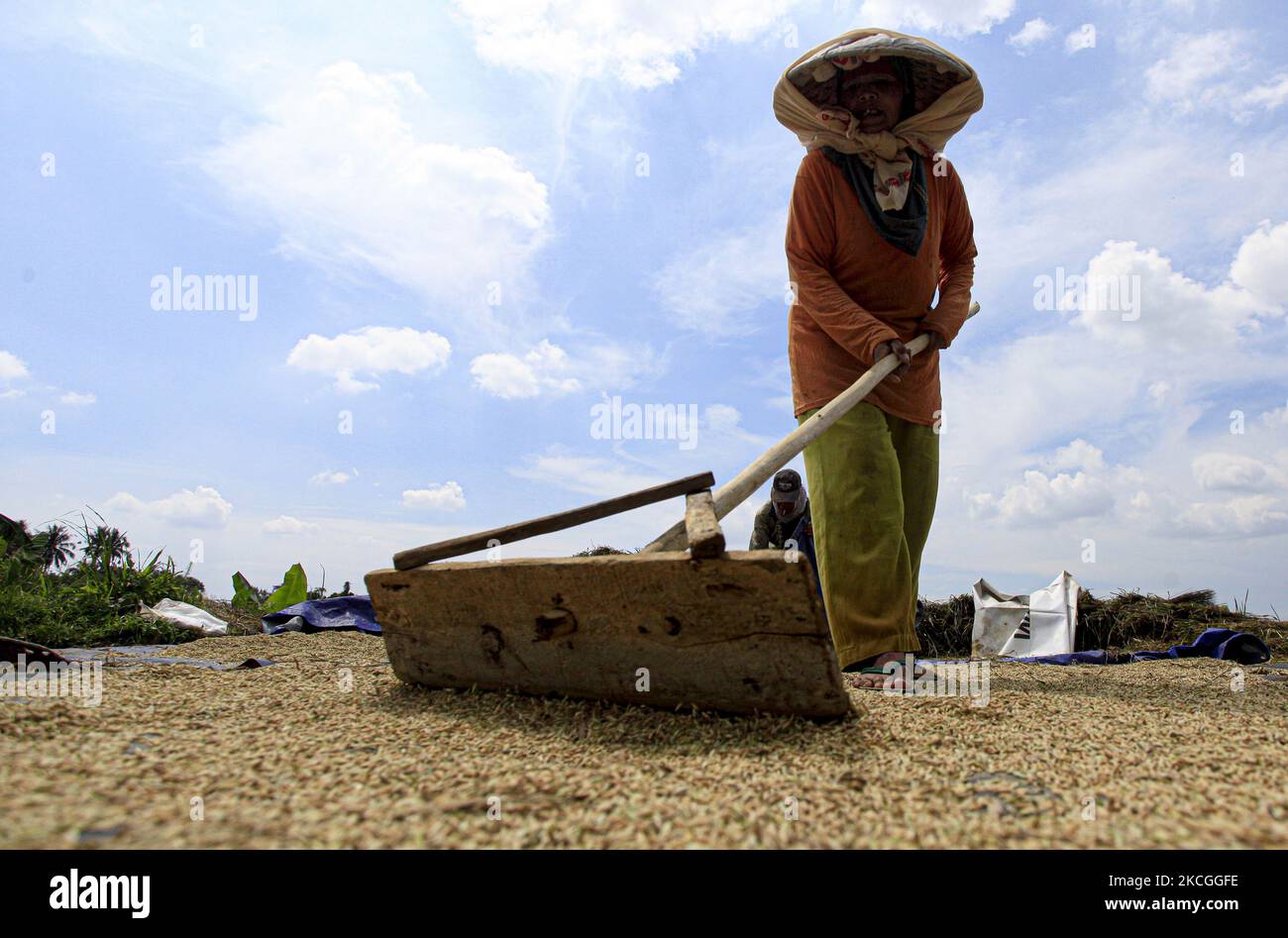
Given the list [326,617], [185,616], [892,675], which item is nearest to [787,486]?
[892,675]

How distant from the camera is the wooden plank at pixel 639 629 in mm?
1505

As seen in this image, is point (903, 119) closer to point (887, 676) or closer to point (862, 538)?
point (862, 538)

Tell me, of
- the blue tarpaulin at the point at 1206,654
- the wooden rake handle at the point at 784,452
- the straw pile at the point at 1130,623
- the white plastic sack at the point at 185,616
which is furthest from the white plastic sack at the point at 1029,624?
the white plastic sack at the point at 185,616

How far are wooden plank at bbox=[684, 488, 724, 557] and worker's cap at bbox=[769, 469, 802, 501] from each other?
3.22 meters

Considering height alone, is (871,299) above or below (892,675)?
above

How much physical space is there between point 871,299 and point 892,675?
1.40m

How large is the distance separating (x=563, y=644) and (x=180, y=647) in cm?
339

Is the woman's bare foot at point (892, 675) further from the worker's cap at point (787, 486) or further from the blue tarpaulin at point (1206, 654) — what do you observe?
the worker's cap at point (787, 486)

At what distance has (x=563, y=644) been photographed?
1.71 m

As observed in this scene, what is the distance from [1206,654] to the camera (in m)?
4.29

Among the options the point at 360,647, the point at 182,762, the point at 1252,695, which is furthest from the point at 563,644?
the point at 360,647

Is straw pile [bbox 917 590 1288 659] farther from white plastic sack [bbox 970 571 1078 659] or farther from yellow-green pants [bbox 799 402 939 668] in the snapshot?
yellow-green pants [bbox 799 402 939 668]

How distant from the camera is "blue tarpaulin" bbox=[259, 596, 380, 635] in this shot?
524 centimetres

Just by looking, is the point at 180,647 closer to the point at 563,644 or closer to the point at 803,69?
the point at 563,644
